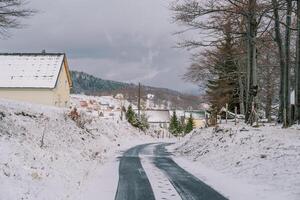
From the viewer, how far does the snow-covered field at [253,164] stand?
43.5 feet

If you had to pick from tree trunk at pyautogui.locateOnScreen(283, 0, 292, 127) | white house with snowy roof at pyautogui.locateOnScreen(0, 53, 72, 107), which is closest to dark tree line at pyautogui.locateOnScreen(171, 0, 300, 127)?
tree trunk at pyautogui.locateOnScreen(283, 0, 292, 127)

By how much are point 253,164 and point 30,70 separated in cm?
3895

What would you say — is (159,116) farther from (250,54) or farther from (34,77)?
(250,54)

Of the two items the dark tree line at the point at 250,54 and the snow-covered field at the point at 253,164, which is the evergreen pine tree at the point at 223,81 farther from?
the snow-covered field at the point at 253,164

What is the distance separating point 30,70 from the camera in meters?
52.2

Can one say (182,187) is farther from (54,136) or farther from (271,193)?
(54,136)

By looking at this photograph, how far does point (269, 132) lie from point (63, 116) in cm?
1767

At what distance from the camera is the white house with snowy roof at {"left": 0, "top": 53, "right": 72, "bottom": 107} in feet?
165

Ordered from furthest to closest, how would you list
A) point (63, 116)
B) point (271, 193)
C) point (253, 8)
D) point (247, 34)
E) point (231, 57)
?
point (231, 57), point (63, 116), point (247, 34), point (253, 8), point (271, 193)

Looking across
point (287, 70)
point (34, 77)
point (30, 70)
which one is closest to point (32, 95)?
point (34, 77)

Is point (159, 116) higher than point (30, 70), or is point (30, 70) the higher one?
point (30, 70)

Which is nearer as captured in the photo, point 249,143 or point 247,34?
point 249,143

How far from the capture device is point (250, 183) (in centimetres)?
1492

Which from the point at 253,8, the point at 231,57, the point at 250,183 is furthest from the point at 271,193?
the point at 231,57
